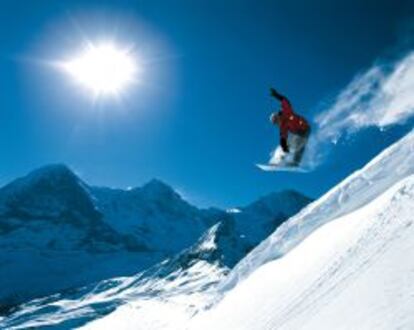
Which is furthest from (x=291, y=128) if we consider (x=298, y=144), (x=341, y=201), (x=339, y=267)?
(x=339, y=267)

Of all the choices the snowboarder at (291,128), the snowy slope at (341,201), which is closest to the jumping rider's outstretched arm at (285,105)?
the snowboarder at (291,128)

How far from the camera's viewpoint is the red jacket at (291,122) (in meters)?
23.7

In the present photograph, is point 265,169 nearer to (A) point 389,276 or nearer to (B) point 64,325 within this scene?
(A) point 389,276

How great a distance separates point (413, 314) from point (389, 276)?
210 centimetres

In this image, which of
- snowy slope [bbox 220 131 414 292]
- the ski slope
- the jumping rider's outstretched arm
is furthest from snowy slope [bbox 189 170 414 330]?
the jumping rider's outstretched arm

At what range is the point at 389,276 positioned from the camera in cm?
1098

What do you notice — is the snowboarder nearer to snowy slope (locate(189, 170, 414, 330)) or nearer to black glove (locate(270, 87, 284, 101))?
black glove (locate(270, 87, 284, 101))

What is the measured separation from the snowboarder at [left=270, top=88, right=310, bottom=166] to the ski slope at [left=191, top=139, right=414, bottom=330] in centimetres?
438

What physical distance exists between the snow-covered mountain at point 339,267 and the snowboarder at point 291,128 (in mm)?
4422

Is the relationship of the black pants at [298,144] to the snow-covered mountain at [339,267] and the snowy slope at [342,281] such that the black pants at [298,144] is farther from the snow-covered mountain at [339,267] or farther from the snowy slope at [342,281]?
the snowy slope at [342,281]

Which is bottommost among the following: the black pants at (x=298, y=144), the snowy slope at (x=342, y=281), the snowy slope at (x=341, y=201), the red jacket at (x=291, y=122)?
the snowy slope at (x=342, y=281)

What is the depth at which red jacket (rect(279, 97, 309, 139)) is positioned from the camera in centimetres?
2369

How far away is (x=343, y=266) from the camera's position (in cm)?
1345

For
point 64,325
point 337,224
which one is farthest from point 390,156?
point 64,325
